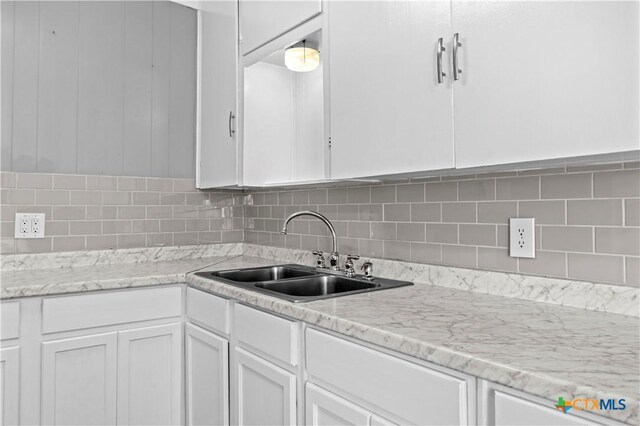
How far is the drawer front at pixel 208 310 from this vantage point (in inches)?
67.6

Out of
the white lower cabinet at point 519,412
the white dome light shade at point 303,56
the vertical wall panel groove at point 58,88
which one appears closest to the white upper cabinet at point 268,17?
the white dome light shade at point 303,56

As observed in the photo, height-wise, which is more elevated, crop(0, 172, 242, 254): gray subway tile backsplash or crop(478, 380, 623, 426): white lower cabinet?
crop(0, 172, 242, 254): gray subway tile backsplash

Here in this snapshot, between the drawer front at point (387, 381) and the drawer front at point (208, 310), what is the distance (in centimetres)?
53

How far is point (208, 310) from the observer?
181 cm

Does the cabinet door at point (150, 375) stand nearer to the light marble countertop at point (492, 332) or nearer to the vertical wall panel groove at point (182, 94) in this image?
the light marble countertop at point (492, 332)

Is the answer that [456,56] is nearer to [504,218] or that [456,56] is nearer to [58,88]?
[504,218]

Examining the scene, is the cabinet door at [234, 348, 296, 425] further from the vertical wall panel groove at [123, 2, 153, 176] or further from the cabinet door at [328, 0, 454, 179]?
the vertical wall panel groove at [123, 2, 153, 176]

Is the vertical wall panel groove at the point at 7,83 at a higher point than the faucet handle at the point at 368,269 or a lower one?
higher

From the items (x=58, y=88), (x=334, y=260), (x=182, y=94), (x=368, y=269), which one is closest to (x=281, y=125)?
(x=182, y=94)

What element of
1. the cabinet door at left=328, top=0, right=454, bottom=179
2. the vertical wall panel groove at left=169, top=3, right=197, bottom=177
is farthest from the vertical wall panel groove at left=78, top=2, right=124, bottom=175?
the cabinet door at left=328, top=0, right=454, bottom=179

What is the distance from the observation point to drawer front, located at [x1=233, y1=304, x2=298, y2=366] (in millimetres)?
1351

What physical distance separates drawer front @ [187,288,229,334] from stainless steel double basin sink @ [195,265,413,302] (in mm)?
80

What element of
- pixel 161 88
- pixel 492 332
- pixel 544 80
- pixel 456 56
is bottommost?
pixel 492 332

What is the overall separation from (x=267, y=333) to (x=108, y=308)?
77cm
